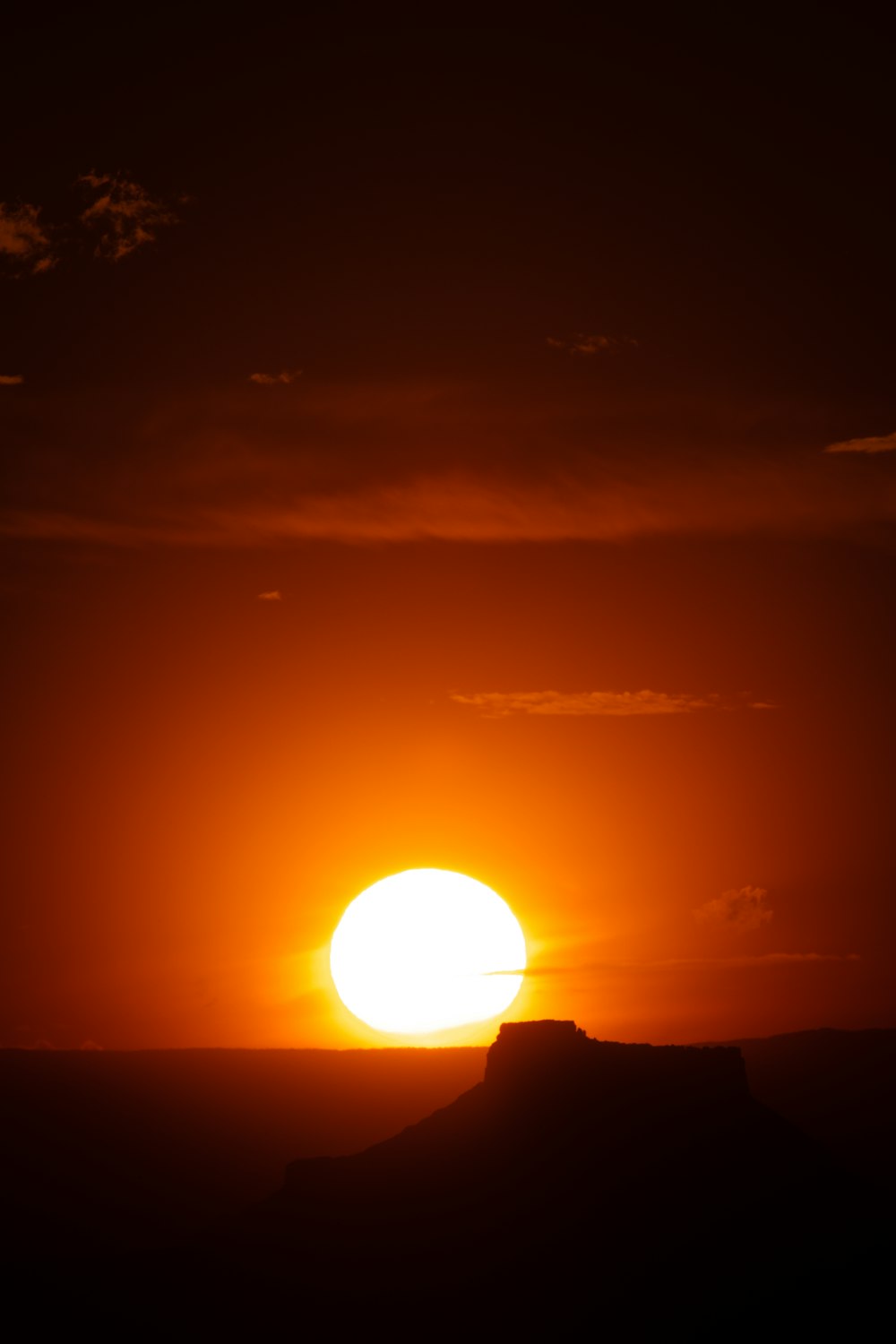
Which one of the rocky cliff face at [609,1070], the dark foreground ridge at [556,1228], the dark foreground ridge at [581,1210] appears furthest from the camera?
the rocky cliff face at [609,1070]

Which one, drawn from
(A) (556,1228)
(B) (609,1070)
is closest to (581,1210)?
(A) (556,1228)

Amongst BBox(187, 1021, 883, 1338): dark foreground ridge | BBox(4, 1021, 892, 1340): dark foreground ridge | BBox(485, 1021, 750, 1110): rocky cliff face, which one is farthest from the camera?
BBox(485, 1021, 750, 1110): rocky cliff face

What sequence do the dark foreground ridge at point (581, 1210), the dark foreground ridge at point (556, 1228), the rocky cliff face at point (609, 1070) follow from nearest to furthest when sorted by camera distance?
the dark foreground ridge at point (556, 1228)
the dark foreground ridge at point (581, 1210)
the rocky cliff face at point (609, 1070)

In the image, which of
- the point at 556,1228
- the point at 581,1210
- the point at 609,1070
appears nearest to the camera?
the point at 556,1228

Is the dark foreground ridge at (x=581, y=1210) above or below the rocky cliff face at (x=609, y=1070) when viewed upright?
below

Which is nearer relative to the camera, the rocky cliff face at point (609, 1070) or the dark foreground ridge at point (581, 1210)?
the dark foreground ridge at point (581, 1210)

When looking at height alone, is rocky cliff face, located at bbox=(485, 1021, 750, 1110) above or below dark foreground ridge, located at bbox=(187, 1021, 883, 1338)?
above

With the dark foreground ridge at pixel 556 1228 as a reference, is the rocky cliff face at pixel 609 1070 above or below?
above

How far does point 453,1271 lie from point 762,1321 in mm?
20141

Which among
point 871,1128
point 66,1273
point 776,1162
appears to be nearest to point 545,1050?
point 776,1162

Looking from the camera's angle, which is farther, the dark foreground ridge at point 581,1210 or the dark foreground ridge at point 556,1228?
the dark foreground ridge at point 581,1210

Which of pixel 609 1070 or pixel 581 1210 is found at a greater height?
pixel 609 1070

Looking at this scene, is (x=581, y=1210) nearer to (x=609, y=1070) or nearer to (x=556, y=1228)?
(x=556, y=1228)

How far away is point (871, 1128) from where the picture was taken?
616 ft
